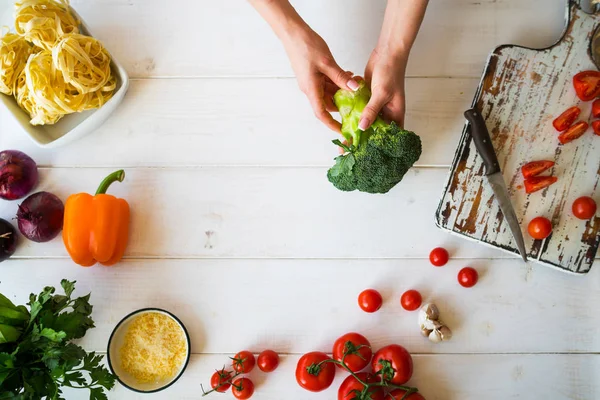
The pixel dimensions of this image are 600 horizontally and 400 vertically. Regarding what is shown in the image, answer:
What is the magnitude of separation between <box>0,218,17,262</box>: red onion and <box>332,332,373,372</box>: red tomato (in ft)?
3.09

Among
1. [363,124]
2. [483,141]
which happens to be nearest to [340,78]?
[363,124]

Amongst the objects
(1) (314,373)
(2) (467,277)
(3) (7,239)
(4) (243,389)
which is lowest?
(4) (243,389)

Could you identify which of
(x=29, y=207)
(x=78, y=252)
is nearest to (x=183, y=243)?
(x=78, y=252)

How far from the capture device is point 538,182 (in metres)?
1.38

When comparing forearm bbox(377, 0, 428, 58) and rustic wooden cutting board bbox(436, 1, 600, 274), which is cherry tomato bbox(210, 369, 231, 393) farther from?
forearm bbox(377, 0, 428, 58)

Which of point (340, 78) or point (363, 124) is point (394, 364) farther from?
point (340, 78)

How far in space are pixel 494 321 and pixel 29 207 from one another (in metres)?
1.32

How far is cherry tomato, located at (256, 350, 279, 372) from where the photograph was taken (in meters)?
1.37

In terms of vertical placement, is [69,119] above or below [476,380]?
above

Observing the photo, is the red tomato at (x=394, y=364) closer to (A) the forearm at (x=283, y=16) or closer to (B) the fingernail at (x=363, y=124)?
(B) the fingernail at (x=363, y=124)

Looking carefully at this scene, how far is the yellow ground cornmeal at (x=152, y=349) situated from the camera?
1.38 meters

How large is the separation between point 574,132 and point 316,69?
0.72 m

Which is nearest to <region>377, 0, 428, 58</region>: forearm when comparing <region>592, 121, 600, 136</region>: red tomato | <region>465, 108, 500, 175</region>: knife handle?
<region>465, 108, 500, 175</region>: knife handle

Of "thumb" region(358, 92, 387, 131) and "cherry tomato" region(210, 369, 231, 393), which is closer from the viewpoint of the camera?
"thumb" region(358, 92, 387, 131)
